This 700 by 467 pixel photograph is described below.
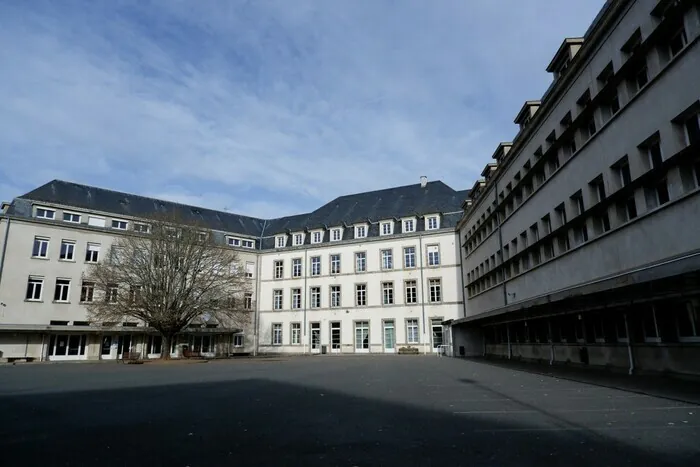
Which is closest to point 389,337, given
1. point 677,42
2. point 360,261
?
point 360,261

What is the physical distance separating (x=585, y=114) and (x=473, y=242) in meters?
23.2

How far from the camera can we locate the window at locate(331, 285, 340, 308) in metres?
51.8

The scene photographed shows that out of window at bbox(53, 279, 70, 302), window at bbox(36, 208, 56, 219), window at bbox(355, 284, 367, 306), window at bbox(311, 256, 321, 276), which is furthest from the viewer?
window at bbox(311, 256, 321, 276)

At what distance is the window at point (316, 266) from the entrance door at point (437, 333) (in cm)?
1428

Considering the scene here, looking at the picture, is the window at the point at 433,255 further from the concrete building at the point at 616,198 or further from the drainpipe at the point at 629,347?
the drainpipe at the point at 629,347

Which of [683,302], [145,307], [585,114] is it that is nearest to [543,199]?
[585,114]

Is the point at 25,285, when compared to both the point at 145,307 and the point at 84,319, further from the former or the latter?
the point at 145,307

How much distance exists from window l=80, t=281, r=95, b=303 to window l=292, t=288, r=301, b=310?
2021 centimetres

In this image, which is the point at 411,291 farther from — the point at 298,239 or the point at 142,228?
the point at 142,228

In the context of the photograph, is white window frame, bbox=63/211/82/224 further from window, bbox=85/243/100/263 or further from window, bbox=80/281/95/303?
window, bbox=80/281/95/303

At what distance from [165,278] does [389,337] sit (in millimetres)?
22807

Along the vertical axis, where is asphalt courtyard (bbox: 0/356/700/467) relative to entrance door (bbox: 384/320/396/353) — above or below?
below

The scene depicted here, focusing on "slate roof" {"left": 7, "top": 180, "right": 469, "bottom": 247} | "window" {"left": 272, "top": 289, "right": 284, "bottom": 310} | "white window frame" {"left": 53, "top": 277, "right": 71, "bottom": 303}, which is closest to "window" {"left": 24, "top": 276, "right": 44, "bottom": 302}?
"white window frame" {"left": 53, "top": 277, "right": 71, "bottom": 303}

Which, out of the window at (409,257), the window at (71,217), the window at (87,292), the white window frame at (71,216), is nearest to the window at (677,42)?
the window at (409,257)
